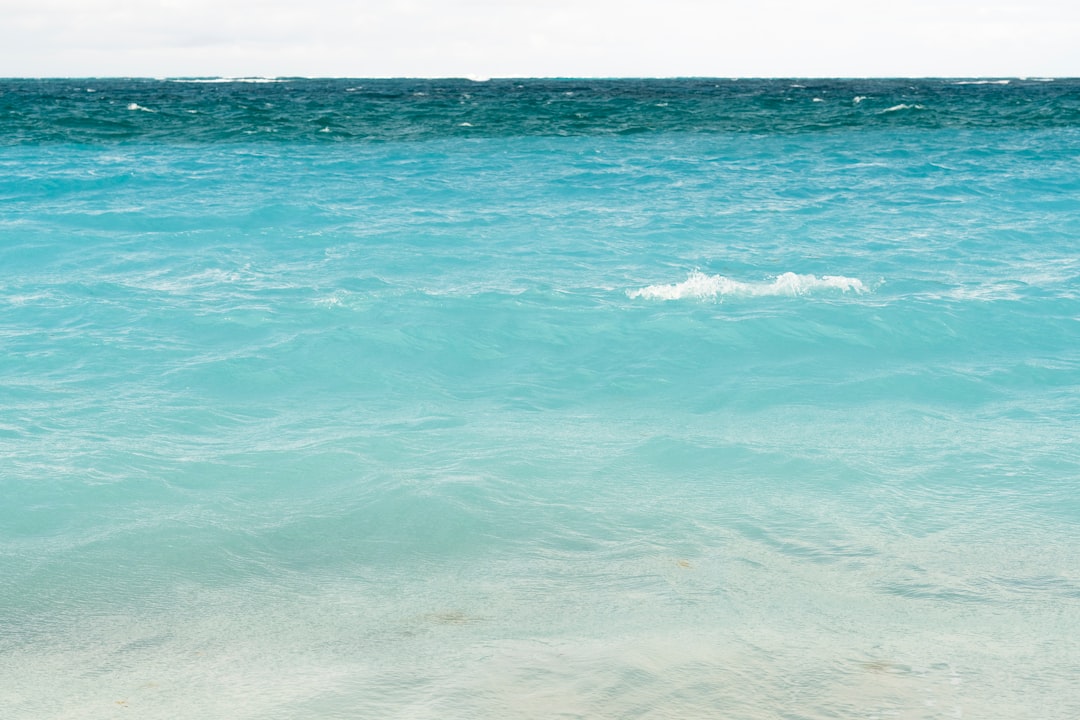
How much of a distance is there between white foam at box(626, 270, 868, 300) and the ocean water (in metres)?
0.10

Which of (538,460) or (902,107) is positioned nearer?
(538,460)

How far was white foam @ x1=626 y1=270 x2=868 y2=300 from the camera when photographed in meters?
12.6

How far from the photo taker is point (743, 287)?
1302cm

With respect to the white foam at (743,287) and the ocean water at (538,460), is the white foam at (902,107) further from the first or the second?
the white foam at (743,287)

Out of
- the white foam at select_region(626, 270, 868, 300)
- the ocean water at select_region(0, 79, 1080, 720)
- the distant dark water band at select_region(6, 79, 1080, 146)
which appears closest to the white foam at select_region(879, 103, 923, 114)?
the distant dark water band at select_region(6, 79, 1080, 146)

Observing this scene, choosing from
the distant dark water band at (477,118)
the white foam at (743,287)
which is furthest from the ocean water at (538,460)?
the distant dark water band at (477,118)

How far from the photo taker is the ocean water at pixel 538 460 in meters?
4.42

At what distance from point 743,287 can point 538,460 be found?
6.58 m

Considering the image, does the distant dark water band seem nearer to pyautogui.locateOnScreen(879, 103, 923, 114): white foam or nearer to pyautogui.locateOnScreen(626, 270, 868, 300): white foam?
pyautogui.locateOnScreen(879, 103, 923, 114): white foam

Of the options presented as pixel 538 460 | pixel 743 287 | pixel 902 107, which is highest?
pixel 902 107

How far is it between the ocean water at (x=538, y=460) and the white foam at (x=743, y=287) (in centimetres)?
10

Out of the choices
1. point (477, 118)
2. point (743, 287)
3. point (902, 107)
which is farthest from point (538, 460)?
point (902, 107)

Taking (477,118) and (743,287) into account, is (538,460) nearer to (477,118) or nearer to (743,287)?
(743,287)

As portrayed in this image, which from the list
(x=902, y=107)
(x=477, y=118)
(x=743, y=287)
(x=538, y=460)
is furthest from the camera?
(x=902, y=107)
